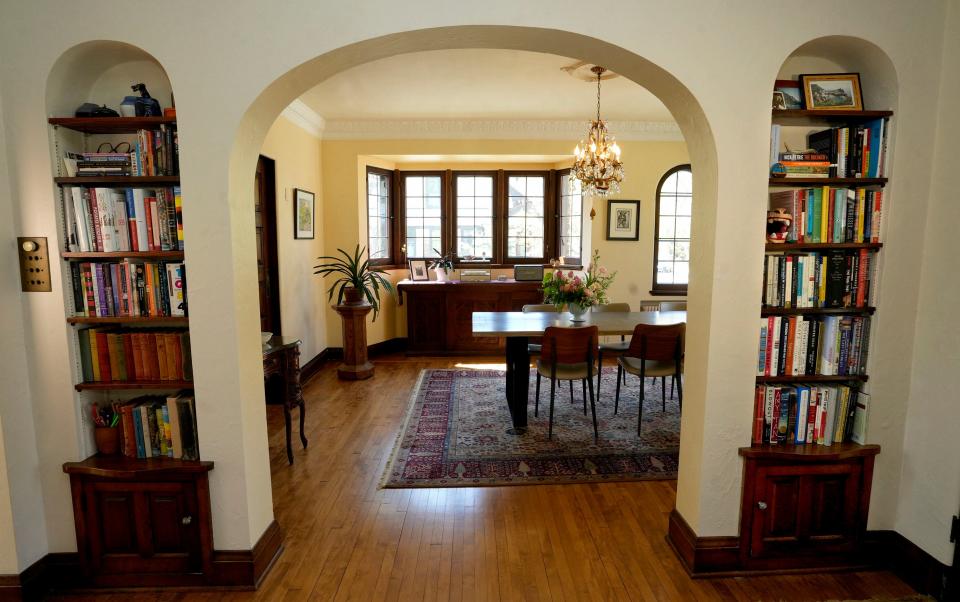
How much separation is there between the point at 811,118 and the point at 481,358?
484 cm

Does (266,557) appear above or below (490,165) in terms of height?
below

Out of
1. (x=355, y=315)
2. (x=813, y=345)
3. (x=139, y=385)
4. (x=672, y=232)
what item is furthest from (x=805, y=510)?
(x=672, y=232)

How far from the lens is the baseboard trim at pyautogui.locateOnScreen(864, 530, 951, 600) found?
229 cm

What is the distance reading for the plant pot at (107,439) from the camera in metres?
2.43

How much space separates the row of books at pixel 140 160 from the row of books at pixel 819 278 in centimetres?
281

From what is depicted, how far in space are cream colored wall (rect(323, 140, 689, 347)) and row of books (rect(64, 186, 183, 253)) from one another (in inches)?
162

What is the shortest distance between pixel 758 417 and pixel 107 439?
314 cm

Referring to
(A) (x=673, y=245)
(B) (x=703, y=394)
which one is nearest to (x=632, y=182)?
(A) (x=673, y=245)

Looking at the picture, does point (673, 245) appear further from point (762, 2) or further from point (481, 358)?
point (762, 2)

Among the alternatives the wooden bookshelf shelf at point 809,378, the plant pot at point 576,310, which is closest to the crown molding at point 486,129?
the plant pot at point 576,310

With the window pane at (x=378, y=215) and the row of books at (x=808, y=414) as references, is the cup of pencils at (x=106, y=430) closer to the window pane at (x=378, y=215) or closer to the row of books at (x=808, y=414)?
the row of books at (x=808, y=414)

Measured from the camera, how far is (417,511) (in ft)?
9.98

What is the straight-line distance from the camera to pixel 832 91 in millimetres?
2412

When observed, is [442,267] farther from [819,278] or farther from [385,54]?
[819,278]
